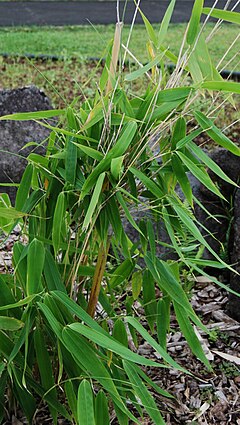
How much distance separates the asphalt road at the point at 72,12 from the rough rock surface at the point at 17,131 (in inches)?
215

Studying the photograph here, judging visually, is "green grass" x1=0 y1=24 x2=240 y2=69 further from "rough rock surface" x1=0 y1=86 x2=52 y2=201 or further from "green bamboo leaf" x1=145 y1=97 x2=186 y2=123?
"green bamboo leaf" x1=145 y1=97 x2=186 y2=123

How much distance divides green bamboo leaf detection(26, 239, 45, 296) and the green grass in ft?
16.3

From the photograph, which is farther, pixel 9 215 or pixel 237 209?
pixel 237 209

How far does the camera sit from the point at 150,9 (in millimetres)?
10992

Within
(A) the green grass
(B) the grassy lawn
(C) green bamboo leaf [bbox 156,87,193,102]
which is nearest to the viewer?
(C) green bamboo leaf [bbox 156,87,193,102]

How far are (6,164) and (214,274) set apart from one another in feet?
3.99

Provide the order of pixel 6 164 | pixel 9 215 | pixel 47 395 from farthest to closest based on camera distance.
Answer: pixel 6 164, pixel 47 395, pixel 9 215

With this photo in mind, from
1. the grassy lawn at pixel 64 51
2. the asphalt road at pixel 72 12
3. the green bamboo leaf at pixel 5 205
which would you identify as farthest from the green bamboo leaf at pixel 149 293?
the asphalt road at pixel 72 12

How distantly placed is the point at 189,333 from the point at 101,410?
0.33 meters

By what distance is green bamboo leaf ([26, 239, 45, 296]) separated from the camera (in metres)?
1.69

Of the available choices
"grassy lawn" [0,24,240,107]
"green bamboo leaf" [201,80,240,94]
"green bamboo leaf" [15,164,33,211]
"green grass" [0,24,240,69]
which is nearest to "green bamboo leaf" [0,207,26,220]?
"green bamboo leaf" [15,164,33,211]

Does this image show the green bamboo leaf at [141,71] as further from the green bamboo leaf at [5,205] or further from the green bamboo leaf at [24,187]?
the green bamboo leaf at [5,205]

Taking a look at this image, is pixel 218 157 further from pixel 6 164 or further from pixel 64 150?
pixel 64 150

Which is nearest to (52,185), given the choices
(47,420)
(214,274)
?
(47,420)
